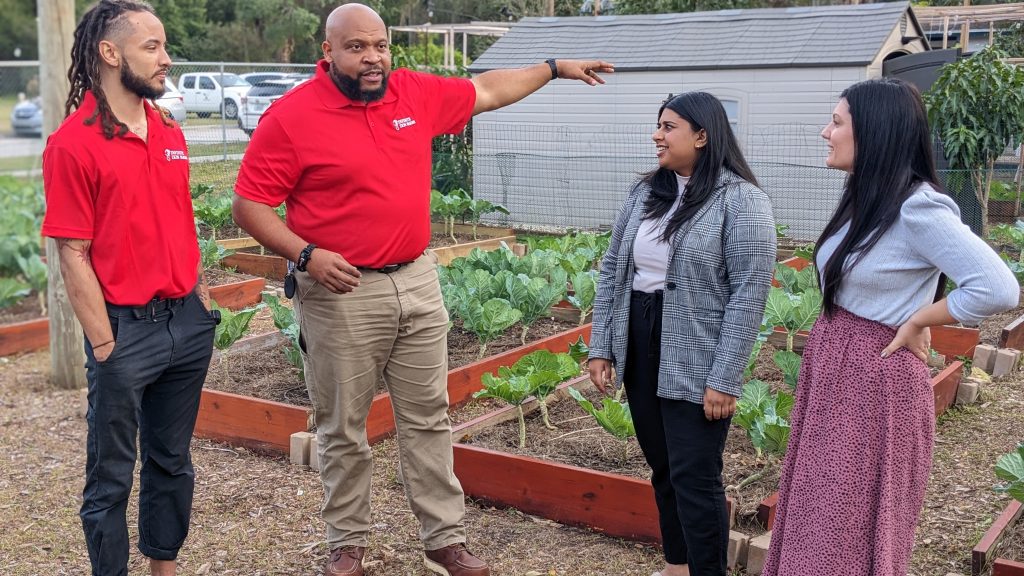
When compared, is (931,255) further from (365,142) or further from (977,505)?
(977,505)

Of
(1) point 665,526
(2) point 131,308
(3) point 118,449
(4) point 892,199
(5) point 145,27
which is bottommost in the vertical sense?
(1) point 665,526

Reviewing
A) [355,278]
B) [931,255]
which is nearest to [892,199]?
[931,255]

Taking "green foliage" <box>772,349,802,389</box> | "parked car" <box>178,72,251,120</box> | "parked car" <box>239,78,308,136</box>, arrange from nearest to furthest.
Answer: "green foliage" <box>772,349,802,389</box>
"parked car" <box>239,78,308,136</box>
"parked car" <box>178,72,251,120</box>

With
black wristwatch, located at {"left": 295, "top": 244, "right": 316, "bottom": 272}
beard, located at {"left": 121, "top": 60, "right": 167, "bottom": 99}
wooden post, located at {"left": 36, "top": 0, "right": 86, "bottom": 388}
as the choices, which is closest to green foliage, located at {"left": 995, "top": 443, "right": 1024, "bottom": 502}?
black wristwatch, located at {"left": 295, "top": 244, "right": 316, "bottom": 272}

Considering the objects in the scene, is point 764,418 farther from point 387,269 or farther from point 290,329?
point 290,329

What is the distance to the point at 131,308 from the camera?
2.92 metres

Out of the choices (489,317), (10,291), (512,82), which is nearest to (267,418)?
(489,317)

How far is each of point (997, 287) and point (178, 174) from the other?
234cm

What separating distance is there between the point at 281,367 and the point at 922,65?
8953 mm

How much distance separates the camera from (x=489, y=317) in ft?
18.4

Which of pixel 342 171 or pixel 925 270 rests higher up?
pixel 342 171

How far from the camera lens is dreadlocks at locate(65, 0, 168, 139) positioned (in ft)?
9.32

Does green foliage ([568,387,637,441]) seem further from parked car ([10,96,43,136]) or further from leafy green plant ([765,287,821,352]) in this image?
parked car ([10,96,43,136])

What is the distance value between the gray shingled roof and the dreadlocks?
9221 mm
